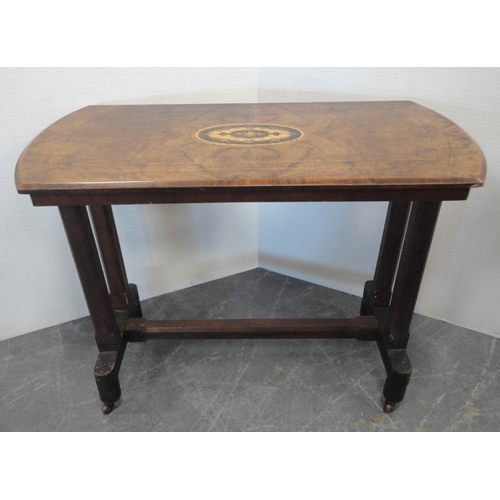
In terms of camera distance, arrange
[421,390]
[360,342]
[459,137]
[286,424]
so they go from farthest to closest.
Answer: [360,342]
[421,390]
[286,424]
[459,137]

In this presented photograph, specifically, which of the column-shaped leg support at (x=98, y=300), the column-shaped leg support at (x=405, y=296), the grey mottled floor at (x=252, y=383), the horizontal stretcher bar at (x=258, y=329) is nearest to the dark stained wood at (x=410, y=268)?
the column-shaped leg support at (x=405, y=296)

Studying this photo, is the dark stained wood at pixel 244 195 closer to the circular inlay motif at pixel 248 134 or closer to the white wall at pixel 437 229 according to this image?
the circular inlay motif at pixel 248 134

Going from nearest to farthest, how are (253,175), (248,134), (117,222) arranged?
(253,175) < (248,134) < (117,222)

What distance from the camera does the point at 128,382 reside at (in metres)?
1.93

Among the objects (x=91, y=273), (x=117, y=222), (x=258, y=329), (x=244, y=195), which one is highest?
(x=244, y=195)

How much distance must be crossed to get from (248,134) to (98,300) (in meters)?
0.80

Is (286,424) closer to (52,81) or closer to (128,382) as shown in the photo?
(128,382)

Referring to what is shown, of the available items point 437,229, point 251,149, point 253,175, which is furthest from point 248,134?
point 437,229

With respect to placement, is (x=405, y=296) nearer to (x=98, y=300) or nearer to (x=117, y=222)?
(x=98, y=300)

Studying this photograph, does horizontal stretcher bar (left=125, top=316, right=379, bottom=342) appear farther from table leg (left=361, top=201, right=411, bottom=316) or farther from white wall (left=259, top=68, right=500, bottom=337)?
white wall (left=259, top=68, right=500, bottom=337)

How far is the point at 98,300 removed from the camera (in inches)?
64.0

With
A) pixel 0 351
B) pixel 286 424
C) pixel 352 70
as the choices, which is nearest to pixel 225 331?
pixel 286 424

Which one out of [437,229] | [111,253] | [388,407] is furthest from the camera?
[437,229]

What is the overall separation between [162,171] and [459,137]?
0.94 m
